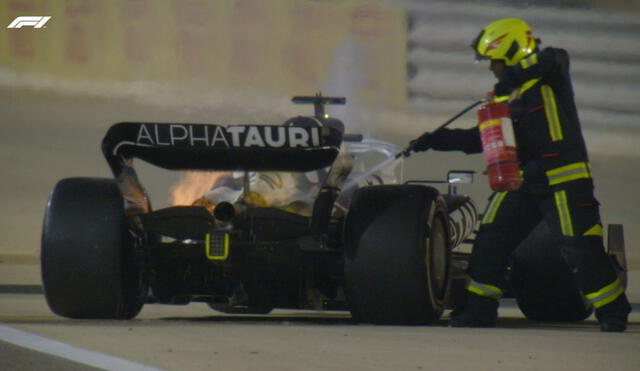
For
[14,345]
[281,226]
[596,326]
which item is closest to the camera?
[14,345]

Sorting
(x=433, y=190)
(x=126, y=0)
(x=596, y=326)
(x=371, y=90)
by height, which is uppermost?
(x=126, y=0)

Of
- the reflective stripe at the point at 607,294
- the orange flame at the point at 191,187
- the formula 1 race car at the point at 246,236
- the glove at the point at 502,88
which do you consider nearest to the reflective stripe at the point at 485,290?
the formula 1 race car at the point at 246,236

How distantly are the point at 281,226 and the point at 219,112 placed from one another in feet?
42.2

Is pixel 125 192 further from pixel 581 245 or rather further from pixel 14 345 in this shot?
pixel 581 245

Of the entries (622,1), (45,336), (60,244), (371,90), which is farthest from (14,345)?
(622,1)

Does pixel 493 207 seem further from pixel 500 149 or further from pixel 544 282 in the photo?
pixel 544 282

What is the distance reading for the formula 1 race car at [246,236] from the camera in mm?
10141

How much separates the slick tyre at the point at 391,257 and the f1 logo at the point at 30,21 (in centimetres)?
1773

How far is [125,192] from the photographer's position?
10.3 metres

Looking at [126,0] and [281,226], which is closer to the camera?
[281,226]

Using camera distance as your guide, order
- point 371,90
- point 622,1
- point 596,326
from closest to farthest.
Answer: point 596,326
point 371,90
point 622,1

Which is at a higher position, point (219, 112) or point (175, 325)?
point (219, 112)

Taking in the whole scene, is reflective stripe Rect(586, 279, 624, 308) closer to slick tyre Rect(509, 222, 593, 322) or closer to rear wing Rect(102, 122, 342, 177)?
slick tyre Rect(509, 222, 593, 322)

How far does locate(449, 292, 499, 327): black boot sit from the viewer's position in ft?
35.4
